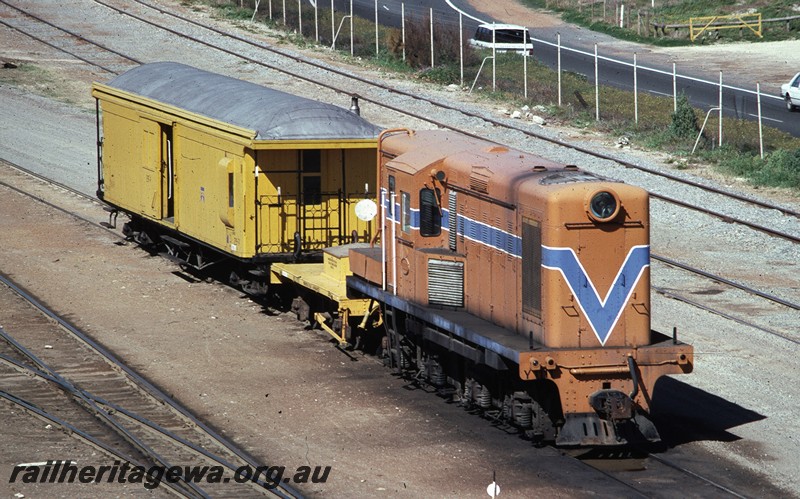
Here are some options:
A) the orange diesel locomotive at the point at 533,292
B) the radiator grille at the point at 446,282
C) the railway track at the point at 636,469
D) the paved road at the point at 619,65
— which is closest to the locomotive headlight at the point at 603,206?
the orange diesel locomotive at the point at 533,292

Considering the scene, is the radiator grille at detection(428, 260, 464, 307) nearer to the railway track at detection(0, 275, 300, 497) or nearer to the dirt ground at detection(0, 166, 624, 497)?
the dirt ground at detection(0, 166, 624, 497)

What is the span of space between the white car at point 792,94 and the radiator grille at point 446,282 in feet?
103

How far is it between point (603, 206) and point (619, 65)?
40.7 meters

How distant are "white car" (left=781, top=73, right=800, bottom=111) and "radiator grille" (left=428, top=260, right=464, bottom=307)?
103ft

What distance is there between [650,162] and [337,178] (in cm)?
1490

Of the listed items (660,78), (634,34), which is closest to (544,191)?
(660,78)

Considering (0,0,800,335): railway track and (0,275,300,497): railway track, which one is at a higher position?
(0,0,800,335): railway track

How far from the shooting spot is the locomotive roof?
20969mm

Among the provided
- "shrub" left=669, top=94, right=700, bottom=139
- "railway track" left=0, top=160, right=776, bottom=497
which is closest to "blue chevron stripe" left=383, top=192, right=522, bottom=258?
"railway track" left=0, top=160, right=776, bottom=497

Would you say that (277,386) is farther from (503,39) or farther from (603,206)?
(503,39)

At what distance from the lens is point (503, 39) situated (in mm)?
55062

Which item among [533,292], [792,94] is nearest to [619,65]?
[792,94]

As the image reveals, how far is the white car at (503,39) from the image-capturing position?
54.2 meters

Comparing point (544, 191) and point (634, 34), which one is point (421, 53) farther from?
point (544, 191)
